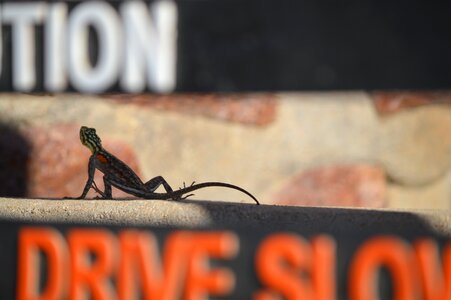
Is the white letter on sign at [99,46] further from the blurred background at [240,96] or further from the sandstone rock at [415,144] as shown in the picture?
the sandstone rock at [415,144]

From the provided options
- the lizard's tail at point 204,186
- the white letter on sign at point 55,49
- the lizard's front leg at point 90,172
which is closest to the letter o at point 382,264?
the lizard's tail at point 204,186

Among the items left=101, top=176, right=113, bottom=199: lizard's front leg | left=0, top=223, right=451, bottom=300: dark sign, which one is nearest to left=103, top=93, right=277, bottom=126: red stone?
left=101, top=176, right=113, bottom=199: lizard's front leg

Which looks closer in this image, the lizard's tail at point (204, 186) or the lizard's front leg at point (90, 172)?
the lizard's tail at point (204, 186)

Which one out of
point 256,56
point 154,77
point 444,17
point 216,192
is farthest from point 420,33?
point 216,192

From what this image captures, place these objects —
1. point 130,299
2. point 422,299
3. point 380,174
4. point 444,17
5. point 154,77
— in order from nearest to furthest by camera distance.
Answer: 1. point 422,299
2. point 130,299
3. point 444,17
4. point 154,77
5. point 380,174

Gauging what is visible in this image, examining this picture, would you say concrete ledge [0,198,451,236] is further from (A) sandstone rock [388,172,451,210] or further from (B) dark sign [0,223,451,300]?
(A) sandstone rock [388,172,451,210]

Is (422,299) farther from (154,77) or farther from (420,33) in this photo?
(154,77)

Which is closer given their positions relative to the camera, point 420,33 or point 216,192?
point 420,33
